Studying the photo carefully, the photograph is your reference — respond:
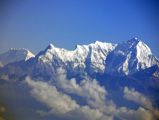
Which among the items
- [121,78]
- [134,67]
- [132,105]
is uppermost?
[134,67]

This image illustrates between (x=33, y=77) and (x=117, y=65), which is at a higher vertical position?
(x=117, y=65)

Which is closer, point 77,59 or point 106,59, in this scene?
point 77,59

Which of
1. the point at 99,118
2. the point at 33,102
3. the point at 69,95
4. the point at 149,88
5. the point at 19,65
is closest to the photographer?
the point at 149,88

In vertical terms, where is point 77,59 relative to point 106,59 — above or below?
below

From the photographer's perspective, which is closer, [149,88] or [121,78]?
[149,88]

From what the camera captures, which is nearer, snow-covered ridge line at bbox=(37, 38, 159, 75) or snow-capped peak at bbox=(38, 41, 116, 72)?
snow-covered ridge line at bbox=(37, 38, 159, 75)

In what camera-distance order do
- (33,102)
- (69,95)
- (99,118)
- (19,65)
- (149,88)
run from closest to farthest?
(149,88) < (99,118) < (19,65) < (69,95) < (33,102)

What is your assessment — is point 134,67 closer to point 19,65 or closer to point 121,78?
point 121,78

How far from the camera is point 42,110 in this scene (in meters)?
17.0

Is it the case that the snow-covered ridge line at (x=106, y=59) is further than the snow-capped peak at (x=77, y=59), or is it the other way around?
the snow-capped peak at (x=77, y=59)

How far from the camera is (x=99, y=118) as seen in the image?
1220 cm

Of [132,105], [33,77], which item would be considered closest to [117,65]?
[132,105]

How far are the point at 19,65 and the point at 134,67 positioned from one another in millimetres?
4319

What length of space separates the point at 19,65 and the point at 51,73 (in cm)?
131
